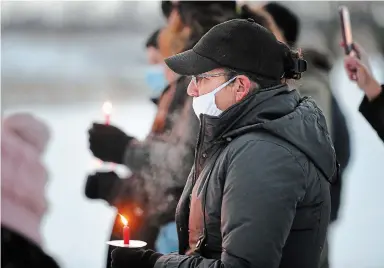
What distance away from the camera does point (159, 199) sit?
2.72m

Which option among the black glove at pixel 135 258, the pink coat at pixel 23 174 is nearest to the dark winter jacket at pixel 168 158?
the pink coat at pixel 23 174

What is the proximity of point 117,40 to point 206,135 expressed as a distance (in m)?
1.47

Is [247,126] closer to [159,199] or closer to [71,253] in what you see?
[159,199]

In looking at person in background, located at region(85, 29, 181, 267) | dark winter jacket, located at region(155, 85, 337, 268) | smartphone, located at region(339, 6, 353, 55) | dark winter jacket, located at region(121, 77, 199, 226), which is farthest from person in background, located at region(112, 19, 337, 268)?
smartphone, located at region(339, 6, 353, 55)

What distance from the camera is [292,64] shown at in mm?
1437

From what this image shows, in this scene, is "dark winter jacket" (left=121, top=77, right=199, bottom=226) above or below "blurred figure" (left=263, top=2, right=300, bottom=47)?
below

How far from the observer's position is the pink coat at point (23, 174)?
2766 mm

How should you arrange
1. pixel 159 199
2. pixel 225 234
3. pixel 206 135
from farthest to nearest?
pixel 159 199 → pixel 206 135 → pixel 225 234

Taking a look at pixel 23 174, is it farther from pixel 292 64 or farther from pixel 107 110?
pixel 292 64

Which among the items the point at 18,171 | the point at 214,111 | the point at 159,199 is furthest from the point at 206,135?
the point at 18,171

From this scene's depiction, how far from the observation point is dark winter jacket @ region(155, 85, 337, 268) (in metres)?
1.23

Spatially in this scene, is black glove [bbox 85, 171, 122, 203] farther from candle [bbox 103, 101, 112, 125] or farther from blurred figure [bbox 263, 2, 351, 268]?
blurred figure [bbox 263, 2, 351, 268]

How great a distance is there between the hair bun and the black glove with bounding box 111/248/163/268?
53cm

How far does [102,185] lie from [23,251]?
482mm
